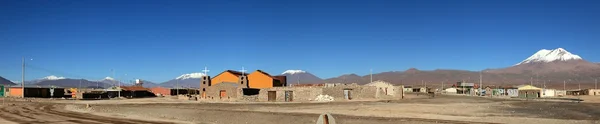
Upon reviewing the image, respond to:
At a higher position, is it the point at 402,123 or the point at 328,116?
the point at 328,116

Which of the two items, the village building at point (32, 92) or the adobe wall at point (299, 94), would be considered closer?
the adobe wall at point (299, 94)

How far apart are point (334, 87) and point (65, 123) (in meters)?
51.4

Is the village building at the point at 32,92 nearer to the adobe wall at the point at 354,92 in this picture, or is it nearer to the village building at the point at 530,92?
the adobe wall at the point at 354,92

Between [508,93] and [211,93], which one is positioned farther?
[508,93]

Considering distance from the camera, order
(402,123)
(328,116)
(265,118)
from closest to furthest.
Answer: (328,116)
(402,123)
(265,118)

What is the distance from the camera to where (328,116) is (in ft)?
38.9

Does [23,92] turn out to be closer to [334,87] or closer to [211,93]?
[211,93]

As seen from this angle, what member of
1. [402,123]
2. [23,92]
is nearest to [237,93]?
[23,92]

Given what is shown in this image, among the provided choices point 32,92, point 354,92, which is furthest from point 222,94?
point 32,92

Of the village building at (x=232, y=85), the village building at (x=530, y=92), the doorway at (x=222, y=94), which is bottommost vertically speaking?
the village building at (x=530, y=92)

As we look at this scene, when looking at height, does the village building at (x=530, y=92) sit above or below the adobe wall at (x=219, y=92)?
below

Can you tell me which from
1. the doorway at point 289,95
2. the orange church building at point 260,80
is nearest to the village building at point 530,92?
the orange church building at point 260,80

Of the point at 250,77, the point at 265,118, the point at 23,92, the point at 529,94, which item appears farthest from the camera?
the point at 529,94

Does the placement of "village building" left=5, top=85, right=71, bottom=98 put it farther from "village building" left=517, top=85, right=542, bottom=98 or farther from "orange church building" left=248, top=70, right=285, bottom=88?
"village building" left=517, top=85, right=542, bottom=98
